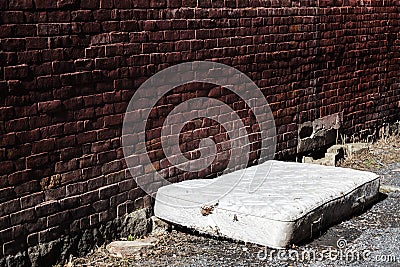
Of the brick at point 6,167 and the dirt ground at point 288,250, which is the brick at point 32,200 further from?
the dirt ground at point 288,250

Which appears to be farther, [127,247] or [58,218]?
[127,247]

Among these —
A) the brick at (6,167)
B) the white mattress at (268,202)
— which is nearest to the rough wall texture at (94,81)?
the brick at (6,167)

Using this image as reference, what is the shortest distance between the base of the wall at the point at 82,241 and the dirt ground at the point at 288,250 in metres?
0.08

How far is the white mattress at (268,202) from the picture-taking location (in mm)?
4566

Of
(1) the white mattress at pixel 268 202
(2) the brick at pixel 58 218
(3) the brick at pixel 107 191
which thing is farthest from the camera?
(3) the brick at pixel 107 191

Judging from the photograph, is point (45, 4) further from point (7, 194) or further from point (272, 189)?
point (272, 189)

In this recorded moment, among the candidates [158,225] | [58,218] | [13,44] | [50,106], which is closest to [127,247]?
[158,225]

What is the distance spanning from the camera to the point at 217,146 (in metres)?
5.80

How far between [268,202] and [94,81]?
1541mm

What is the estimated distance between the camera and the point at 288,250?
4641 mm

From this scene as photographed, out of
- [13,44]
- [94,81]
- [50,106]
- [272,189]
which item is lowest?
[272,189]

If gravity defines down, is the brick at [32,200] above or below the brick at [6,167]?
below

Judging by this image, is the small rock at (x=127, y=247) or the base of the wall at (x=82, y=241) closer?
the base of the wall at (x=82, y=241)

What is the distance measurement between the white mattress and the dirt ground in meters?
0.10
